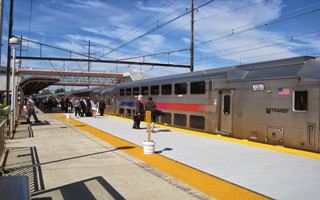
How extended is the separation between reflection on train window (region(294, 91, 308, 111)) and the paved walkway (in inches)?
179

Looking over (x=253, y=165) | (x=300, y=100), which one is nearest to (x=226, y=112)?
(x=300, y=100)

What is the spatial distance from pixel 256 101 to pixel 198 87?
3.73 meters

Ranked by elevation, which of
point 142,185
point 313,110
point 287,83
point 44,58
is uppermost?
point 44,58

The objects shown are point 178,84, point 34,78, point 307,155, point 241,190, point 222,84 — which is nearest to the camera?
point 241,190

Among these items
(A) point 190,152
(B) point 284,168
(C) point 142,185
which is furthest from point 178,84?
(C) point 142,185

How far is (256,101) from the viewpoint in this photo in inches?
440

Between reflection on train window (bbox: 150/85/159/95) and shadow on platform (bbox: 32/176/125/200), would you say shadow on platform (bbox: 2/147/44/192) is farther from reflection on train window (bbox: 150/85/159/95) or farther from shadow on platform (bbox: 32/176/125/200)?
reflection on train window (bbox: 150/85/159/95)

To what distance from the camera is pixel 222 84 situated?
1292cm

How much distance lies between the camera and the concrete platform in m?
6.07

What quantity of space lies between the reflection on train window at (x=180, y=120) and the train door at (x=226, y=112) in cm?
315

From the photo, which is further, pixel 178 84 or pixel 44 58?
pixel 44 58

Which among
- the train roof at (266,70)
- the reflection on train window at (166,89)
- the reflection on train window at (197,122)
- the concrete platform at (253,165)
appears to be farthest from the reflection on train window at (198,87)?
the concrete platform at (253,165)

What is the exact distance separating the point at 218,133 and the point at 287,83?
12.8ft

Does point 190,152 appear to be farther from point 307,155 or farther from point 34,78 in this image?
point 34,78
